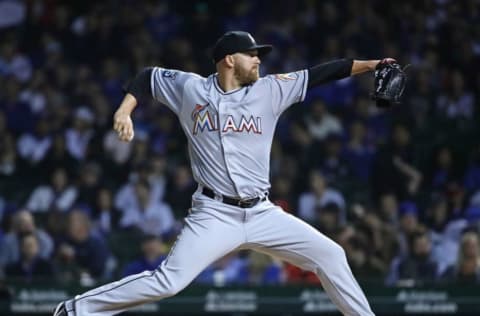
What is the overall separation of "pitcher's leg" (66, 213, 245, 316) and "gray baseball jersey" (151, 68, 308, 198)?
1.00ft

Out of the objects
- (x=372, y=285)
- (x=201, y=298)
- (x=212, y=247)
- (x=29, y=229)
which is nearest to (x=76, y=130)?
(x=29, y=229)

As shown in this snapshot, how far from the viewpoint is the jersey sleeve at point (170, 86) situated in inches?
228

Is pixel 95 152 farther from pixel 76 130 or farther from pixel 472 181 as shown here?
pixel 472 181

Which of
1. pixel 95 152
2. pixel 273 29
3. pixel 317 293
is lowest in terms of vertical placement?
pixel 317 293

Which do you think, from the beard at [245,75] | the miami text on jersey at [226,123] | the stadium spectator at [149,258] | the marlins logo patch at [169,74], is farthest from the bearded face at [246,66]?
the stadium spectator at [149,258]

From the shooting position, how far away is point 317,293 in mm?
8469

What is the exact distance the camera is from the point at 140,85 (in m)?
5.79

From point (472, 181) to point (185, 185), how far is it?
2888 millimetres

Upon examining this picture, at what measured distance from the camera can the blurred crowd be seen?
954cm

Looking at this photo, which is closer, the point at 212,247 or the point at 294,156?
the point at 212,247

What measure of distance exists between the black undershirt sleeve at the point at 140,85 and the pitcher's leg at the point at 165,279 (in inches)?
32.2

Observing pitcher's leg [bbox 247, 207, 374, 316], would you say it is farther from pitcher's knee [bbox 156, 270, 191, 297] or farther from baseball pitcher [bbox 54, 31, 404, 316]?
pitcher's knee [bbox 156, 270, 191, 297]

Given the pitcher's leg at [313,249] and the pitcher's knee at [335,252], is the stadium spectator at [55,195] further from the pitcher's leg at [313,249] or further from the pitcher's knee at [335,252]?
the pitcher's knee at [335,252]

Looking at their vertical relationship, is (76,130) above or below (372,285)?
above
